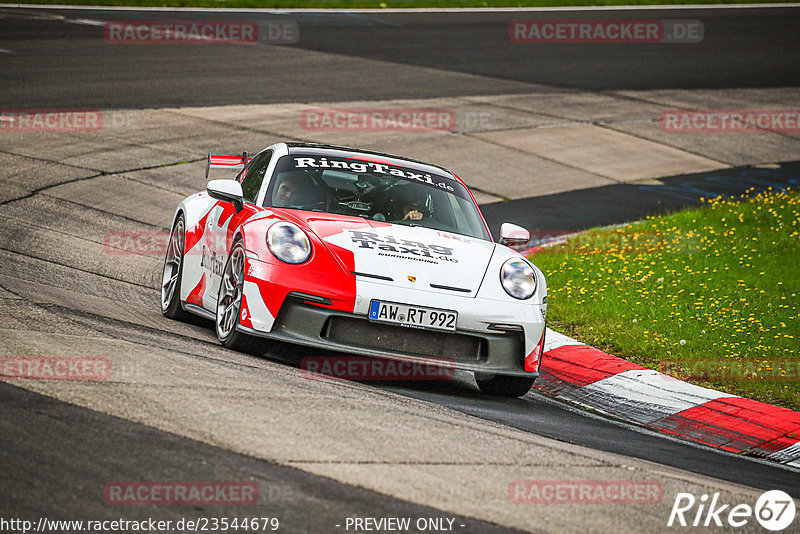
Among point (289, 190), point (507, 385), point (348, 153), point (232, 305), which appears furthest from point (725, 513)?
point (348, 153)

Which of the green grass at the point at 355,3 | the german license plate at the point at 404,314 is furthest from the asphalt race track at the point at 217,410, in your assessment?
the green grass at the point at 355,3

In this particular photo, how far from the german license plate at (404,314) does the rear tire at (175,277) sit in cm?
212

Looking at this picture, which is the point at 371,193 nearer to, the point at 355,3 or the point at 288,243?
the point at 288,243

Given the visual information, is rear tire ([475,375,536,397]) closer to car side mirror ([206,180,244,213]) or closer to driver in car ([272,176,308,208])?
driver in car ([272,176,308,208])

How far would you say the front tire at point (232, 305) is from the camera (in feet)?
21.6

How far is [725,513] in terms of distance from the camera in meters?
4.50

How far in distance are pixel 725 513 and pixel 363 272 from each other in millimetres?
2633

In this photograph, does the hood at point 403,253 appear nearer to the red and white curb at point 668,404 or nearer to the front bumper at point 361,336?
the front bumper at point 361,336

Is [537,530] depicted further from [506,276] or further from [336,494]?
[506,276]

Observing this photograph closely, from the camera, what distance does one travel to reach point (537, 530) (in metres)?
4.03

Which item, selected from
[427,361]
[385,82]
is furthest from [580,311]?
[385,82]

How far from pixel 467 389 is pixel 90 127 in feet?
31.4

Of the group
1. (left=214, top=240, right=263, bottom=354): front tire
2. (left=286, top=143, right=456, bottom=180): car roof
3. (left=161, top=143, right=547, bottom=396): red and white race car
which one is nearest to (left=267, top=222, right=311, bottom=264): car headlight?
(left=161, top=143, right=547, bottom=396): red and white race car

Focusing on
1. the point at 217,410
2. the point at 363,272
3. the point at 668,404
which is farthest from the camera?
the point at 668,404
